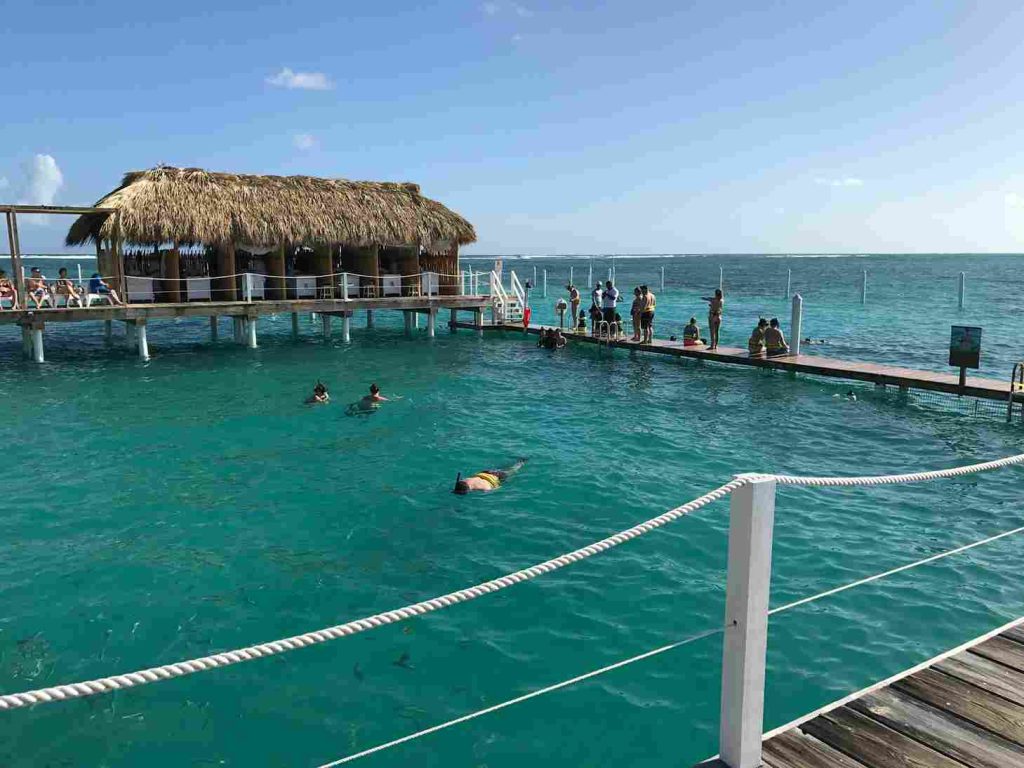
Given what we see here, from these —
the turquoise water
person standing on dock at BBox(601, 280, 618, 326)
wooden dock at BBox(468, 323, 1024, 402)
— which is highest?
person standing on dock at BBox(601, 280, 618, 326)

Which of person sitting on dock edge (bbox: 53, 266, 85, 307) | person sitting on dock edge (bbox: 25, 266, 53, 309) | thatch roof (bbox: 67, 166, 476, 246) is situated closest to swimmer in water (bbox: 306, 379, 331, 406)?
thatch roof (bbox: 67, 166, 476, 246)

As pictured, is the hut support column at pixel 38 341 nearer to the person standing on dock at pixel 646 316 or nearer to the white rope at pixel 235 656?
the person standing on dock at pixel 646 316

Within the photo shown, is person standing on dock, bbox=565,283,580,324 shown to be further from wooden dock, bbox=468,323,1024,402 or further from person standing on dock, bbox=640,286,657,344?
person standing on dock, bbox=640,286,657,344

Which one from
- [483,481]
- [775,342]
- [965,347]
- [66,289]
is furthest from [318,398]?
[965,347]

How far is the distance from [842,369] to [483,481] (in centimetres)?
1145

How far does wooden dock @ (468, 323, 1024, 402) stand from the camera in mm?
→ 16281

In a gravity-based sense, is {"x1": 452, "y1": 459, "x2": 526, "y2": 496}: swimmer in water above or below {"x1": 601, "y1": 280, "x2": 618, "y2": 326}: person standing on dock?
below

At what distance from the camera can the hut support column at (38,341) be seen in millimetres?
21984

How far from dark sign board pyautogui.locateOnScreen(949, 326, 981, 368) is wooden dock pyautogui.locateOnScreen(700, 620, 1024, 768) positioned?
13.0 m

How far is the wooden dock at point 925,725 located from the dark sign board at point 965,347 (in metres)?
13.0

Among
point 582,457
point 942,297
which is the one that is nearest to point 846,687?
point 582,457

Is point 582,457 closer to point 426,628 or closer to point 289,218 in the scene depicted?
point 426,628

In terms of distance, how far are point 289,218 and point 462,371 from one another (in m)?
8.34

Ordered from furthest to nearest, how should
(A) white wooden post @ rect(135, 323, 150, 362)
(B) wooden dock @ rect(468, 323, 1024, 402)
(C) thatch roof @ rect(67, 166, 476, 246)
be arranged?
(A) white wooden post @ rect(135, 323, 150, 362), (C) thatch roof @ rect(67, 166, 476, 246), (B) wooden dock @ rect(468, 323, 1024, 402)
